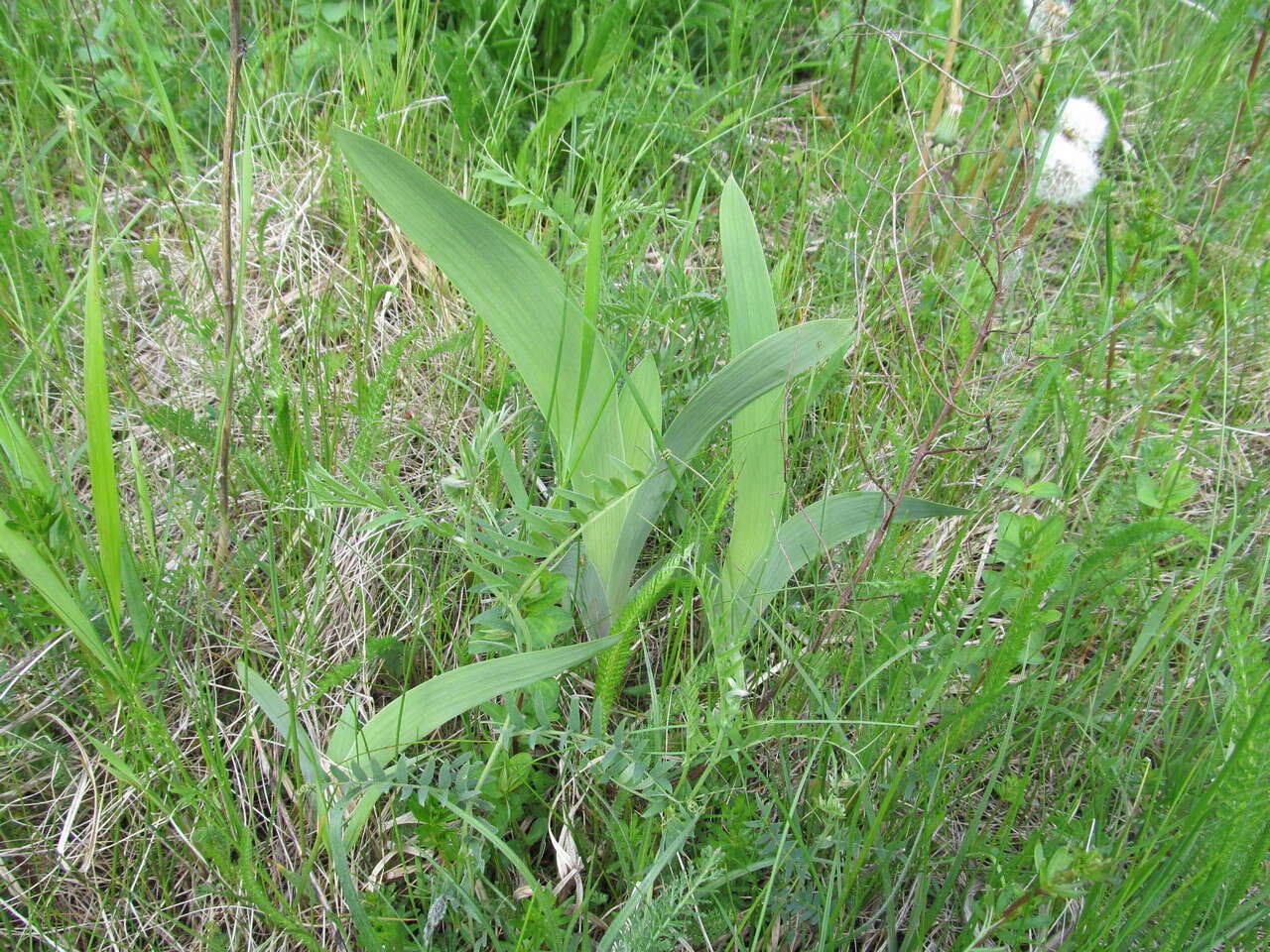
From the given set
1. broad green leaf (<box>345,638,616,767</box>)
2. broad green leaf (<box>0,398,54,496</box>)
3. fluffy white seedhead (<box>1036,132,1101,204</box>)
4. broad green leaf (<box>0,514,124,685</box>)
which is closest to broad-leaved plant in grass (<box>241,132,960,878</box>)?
broad green leaf (<box>345,638,616,767</box>)

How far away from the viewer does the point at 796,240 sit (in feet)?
6.05

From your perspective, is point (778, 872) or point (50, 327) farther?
point (50, 327)

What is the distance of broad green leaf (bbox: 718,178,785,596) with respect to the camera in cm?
127

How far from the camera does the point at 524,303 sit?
1.15m

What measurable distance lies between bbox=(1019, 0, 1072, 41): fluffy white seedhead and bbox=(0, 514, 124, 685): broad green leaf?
6.64 feet

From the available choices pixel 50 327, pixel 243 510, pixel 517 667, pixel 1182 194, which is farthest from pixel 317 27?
pixel 1182 194

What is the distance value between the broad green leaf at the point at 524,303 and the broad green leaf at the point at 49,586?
0.56 m

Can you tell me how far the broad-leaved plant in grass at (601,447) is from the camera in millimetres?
1061

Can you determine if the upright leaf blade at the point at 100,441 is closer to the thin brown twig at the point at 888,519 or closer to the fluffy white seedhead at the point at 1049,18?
the thin brown twig at the point at 888,519

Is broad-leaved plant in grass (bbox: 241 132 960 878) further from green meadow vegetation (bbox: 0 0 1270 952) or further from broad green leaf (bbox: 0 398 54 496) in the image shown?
broad green leaf (bbox: 0 398 54 496)

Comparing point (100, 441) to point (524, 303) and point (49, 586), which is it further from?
point (524, 303)

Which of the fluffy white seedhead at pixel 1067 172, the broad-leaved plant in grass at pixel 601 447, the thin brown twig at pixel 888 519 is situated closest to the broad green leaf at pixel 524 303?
the broad-leaved plant in grass at pixel 601 447

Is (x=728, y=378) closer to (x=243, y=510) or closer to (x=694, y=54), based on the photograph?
(x=243, y=510)

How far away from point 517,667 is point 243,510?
71cm
